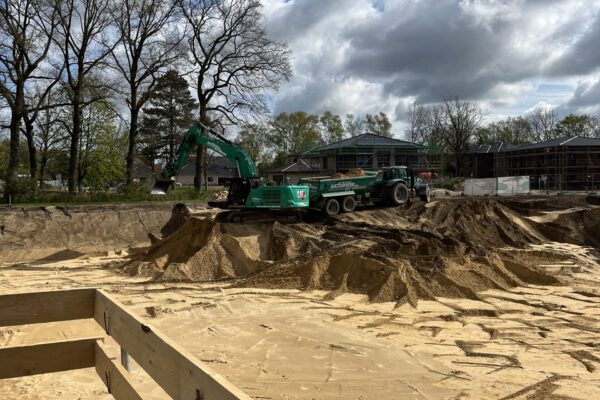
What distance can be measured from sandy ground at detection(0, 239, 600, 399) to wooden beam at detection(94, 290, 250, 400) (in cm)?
300

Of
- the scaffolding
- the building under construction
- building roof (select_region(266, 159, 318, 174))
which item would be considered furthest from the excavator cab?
building roof (select_region(266, 159, 318, 174))

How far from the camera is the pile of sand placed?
12391mm

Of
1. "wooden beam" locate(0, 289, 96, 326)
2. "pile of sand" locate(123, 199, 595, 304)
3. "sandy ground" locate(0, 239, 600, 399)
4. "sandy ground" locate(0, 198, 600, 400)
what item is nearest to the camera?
"wooden beam" locate(0, 289, 96, 326)

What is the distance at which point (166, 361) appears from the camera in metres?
2.54

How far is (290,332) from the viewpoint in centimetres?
889

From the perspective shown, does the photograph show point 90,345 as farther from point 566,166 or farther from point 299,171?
point 299,171

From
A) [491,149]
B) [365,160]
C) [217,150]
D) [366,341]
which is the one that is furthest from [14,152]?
[491,149]

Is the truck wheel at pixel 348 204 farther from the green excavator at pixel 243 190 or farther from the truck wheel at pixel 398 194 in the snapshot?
the green excavator at pixel 243 190

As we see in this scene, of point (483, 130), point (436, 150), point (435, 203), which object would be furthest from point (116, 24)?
point (483, 130)

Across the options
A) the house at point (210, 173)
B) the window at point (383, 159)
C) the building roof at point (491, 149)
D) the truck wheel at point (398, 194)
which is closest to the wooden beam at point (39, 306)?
the truck wheel at point (398, 194)

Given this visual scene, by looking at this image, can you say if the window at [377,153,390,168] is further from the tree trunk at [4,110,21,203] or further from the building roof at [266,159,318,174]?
the tree trunk at [4,110,21,203]

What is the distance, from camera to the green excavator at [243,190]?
18.0 meters

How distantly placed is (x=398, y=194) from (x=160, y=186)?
9444 mm

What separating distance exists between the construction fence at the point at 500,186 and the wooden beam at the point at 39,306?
35.3 meters
